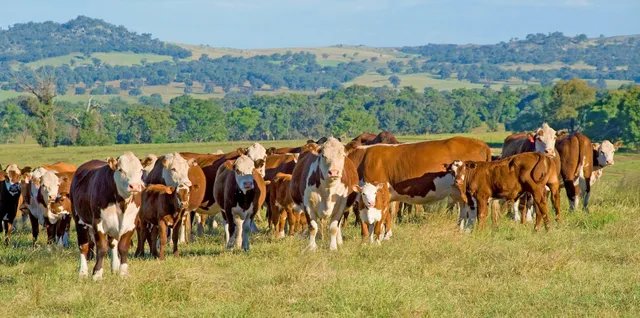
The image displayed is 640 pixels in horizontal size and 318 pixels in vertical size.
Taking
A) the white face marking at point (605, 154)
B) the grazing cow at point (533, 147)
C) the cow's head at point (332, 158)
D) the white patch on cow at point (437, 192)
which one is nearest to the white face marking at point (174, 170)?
the cow's head at point (332, 158)

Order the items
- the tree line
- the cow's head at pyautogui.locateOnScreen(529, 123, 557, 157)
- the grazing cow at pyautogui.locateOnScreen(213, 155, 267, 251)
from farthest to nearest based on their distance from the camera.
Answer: the tree line → the cow's head at pyautogui.locateOnScreen(529, 123, 557, 157) → the grazing cow at pyautogui.locateOnScreen(213, 155, 267, 251)

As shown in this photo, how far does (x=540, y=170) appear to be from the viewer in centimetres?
1574

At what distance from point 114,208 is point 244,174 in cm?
350

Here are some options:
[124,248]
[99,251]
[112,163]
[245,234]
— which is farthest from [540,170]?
[99,251]

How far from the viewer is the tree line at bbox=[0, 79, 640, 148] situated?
82.9m

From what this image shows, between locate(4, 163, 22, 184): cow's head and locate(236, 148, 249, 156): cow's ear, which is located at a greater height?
locate(236, 148, 249, 156): cow's ear

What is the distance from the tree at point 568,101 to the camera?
87.5 metres

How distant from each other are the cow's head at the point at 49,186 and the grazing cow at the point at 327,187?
12.7ft

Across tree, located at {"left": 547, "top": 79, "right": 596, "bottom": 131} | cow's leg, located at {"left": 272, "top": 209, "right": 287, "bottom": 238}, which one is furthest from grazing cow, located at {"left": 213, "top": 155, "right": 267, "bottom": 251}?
tree, located at {"left": 547, "top": 79, "right": 596, "bottom": 131}

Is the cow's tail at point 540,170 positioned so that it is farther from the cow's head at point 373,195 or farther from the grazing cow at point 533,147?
the cow's head at point 373,195

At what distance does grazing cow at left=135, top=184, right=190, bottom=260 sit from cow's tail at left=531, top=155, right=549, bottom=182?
5360 millimetres

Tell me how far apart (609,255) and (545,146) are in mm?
6080

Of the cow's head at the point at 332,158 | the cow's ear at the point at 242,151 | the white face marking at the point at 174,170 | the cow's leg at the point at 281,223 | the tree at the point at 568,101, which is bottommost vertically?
the tree at the point at 568,101

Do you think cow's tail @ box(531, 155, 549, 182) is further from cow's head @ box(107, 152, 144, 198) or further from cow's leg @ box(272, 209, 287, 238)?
cow's head @ box(107, 152, 144, 198)
